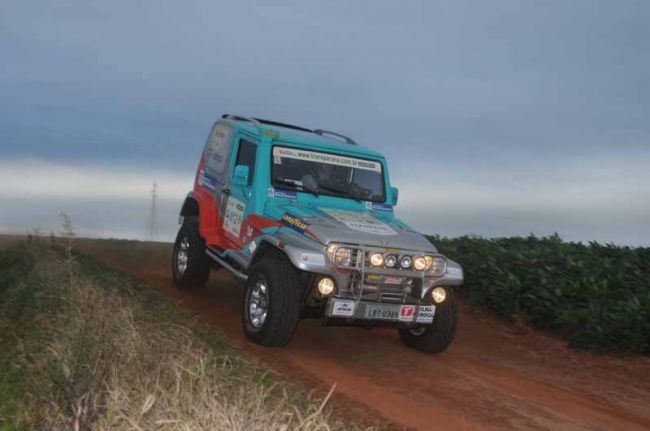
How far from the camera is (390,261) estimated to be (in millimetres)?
8438

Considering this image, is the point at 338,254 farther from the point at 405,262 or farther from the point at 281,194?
the point at 281,194

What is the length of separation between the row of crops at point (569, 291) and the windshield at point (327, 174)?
10.7 feet

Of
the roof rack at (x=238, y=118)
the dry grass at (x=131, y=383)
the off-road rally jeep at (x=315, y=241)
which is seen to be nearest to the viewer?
the dry grass at (x=131, y=383)

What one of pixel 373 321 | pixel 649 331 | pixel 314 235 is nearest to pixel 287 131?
pixel 314 235

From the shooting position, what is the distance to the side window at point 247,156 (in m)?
10.1

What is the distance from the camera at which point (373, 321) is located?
8500mm

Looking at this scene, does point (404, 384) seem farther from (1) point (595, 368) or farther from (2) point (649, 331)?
(2) point (649, 331)

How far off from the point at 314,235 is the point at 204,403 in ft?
11.2

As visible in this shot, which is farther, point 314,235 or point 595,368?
point 595,368

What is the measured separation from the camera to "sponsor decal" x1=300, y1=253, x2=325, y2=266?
811 cm

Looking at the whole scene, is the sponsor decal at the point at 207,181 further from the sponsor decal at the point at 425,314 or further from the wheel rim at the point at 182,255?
the sponsor decal at the point at 425,314

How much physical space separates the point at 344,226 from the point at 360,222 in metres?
0.36

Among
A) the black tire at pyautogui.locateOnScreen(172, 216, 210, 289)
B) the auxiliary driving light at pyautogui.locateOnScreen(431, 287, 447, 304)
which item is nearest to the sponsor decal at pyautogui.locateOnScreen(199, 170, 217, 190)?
the black tire at pyautogui.locateOnScreen(172, 216, 210, 289)

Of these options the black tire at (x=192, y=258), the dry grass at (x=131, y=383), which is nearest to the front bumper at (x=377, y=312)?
the dry grass at (x=131, y=383)
